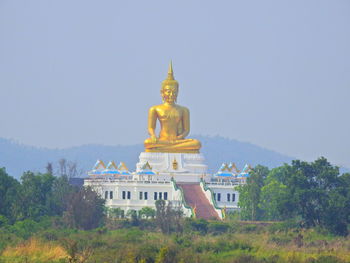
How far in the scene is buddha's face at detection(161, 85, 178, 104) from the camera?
78438 millimetres

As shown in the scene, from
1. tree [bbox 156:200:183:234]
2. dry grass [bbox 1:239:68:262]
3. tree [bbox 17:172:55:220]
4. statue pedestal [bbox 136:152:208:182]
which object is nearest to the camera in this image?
dry grass [bbox 1:239:68:262]

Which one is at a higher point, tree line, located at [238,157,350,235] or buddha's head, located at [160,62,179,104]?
buddha's head, located at [160,62,179,104]

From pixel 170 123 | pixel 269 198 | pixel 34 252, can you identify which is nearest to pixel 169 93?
pixel 170 123

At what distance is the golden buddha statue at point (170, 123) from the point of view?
78000 millimetres

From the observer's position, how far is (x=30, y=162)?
16212 centimetres

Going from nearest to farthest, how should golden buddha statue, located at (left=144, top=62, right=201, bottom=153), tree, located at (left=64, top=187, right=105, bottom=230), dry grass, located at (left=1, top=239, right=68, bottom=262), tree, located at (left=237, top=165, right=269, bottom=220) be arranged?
dry grass, located at (left=1, top=239, right=68, bottom=262), tree, located at (left=64, top=187, right=105, bottom=230), tree, located at (left=237, top=165, right=269, bottom=220), golden buddha statue, located at (left=144, top=62, right=201, bottom=153)

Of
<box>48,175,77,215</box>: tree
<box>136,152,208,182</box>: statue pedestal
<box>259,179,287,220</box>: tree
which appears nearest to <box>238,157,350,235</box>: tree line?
<box>259,179,287,220</box>: tree

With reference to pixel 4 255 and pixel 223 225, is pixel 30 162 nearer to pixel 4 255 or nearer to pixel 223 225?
pixel 223 225

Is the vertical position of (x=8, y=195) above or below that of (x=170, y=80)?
below

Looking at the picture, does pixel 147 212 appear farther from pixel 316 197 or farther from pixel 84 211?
pixel 316 197

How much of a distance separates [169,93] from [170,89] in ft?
0.97

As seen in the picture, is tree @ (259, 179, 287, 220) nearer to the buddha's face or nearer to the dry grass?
the buddha's face

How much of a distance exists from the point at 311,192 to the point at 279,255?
14.9 m

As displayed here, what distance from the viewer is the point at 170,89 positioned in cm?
7838
